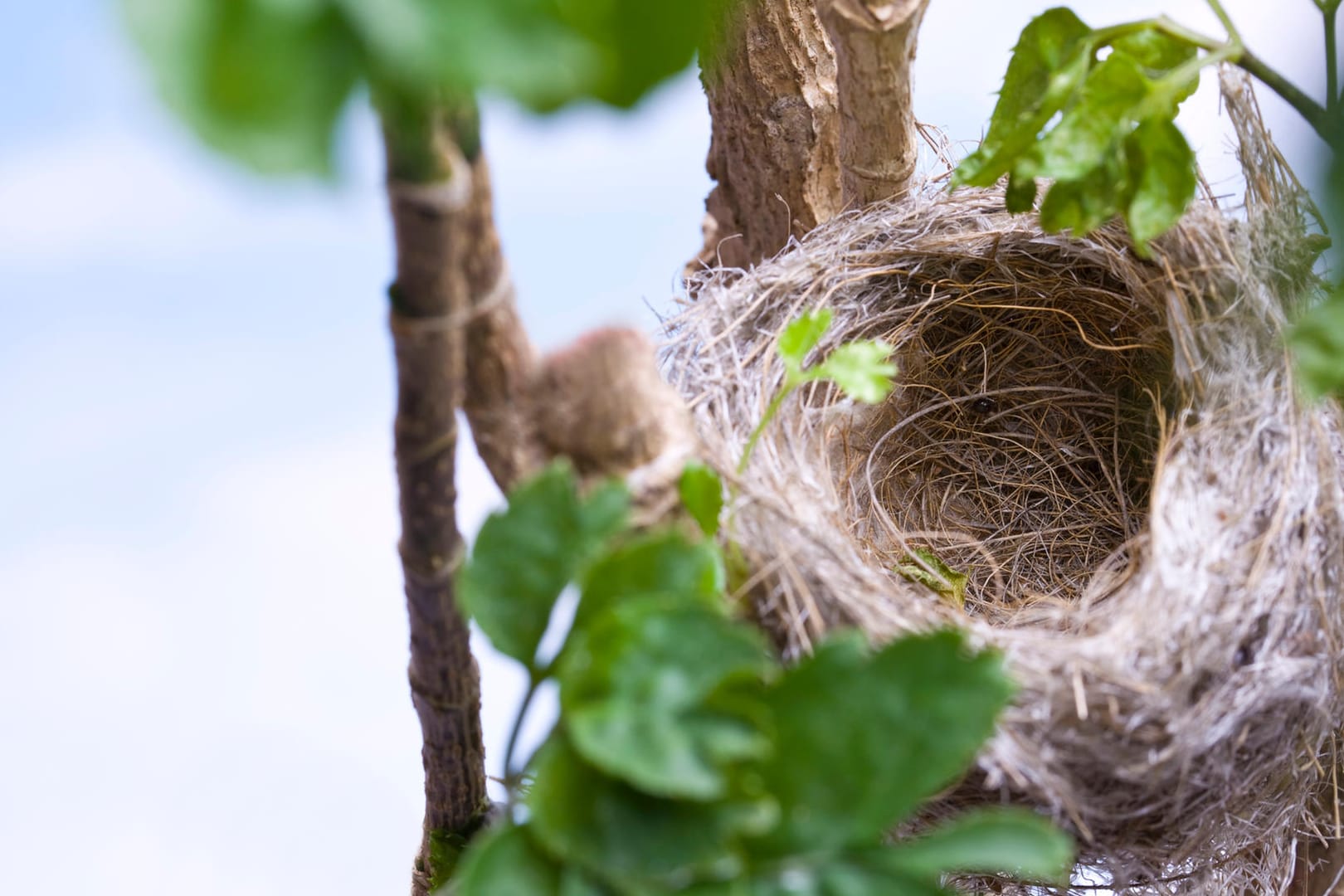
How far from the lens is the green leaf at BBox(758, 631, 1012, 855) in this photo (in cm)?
57

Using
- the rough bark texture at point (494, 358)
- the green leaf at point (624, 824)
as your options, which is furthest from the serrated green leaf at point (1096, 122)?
the green leaf at point (624, 824)

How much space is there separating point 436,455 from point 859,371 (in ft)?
1.01

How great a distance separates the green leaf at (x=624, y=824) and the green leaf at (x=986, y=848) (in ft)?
0.26

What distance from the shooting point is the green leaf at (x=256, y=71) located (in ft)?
1.32

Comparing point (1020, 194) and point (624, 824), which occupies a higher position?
point (1020, 194)

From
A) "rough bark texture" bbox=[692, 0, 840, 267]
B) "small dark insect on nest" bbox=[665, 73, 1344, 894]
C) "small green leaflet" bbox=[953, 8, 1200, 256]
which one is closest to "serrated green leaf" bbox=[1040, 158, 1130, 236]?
"small green leaflet" bbox=[953, 8, 1200, 256]

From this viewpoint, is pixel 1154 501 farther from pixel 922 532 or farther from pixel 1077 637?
pixel 922 532

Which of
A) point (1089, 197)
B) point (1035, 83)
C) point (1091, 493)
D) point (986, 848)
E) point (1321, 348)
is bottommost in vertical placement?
point (986, 848)

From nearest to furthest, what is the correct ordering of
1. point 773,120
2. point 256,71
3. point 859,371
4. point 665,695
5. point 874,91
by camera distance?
point 256,71, point 665,695, point 859,371, point 874,91, point 773,120

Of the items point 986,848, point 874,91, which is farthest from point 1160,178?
point 986,848

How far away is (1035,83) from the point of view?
2.87 ft

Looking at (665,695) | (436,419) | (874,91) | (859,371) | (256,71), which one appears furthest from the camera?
(874,91)

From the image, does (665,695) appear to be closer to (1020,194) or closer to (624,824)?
(624,824)

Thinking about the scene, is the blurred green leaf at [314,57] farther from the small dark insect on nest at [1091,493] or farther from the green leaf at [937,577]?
the green leaf at [937,577]
